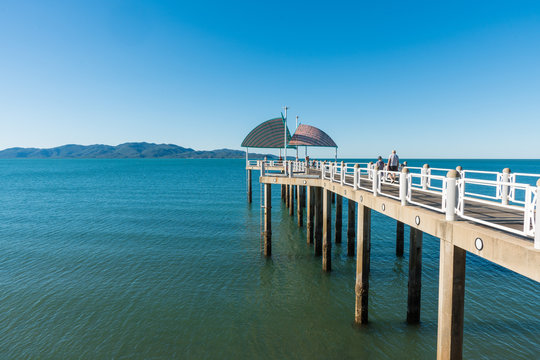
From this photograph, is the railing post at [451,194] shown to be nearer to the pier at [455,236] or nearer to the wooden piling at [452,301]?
the pier at [455,236]

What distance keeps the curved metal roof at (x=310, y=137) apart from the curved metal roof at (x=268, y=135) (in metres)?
1.64

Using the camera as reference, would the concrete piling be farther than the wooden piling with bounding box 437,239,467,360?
Yes

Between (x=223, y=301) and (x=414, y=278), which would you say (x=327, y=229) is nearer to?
(x=414, y=278)

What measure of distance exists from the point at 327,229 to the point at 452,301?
28.1ft

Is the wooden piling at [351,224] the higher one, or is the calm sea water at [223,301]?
the wooden piling at [351,224]

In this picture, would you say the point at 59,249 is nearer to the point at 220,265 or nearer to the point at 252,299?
the point at 220,265

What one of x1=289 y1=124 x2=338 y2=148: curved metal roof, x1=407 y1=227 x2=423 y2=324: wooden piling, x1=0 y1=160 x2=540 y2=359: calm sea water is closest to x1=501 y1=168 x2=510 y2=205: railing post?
x1=407 y1=227 x2=423 y2=324: wooden piling

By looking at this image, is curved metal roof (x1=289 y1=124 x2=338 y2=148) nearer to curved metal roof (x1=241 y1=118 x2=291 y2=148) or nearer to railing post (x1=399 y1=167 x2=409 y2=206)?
curved metal roof (x1=241 y1=118 x2=291 y2=148)

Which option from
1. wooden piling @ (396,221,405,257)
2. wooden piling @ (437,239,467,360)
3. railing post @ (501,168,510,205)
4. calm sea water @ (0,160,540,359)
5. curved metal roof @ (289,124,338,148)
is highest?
curved metal roof @ (289,124,338,148)

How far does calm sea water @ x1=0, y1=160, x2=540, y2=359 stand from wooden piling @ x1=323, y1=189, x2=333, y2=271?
2.04ft

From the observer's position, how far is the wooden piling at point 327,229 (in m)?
14.1

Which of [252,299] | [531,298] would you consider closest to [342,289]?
[252,299]

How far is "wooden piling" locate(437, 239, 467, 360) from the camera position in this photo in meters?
5.72

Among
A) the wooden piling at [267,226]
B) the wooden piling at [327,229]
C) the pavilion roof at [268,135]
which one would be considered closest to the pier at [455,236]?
the wooden piling at [327,229]
